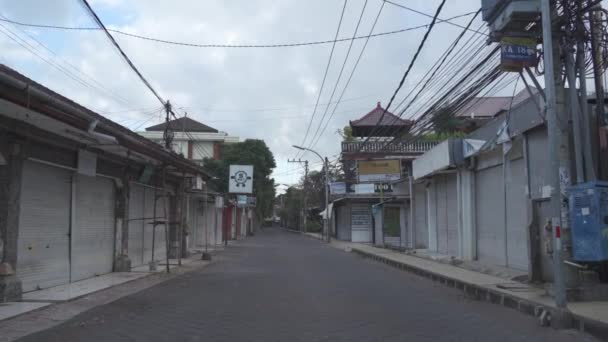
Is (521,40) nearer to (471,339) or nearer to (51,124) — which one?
(471,339)

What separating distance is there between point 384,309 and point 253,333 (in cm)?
307

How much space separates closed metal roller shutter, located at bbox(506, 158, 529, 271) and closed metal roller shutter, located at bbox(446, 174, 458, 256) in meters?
4.91

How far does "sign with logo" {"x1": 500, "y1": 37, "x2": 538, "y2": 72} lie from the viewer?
10281 millimetres

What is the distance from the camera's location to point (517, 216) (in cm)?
1507

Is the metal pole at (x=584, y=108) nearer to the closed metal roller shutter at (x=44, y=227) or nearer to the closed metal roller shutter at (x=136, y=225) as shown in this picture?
the closed metal roller shutter at (x=44, y=227)

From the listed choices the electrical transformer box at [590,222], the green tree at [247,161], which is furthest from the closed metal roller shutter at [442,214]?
the green tree at [247,161]

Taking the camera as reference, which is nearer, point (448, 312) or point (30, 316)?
point (30, 316)

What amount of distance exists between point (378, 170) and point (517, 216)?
1618cm

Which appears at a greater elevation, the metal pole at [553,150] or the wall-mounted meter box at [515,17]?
the wall-mounted meter box at [515,17]

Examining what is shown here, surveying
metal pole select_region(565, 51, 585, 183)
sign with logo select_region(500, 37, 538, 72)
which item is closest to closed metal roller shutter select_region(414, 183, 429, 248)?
metal pole select_region(565, 51, 585, 183)

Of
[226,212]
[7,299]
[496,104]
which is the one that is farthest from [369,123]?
[7,299]

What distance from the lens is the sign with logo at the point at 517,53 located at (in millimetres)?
10281

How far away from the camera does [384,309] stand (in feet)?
32.7

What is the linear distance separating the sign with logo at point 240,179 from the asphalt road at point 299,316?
21.4 meters
